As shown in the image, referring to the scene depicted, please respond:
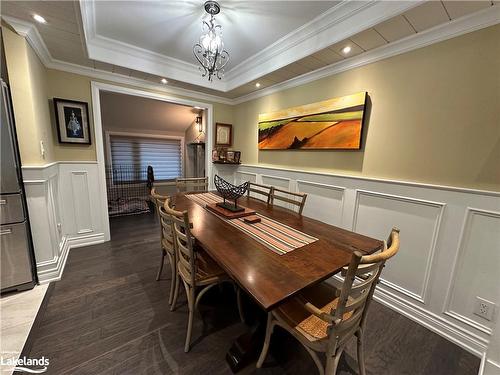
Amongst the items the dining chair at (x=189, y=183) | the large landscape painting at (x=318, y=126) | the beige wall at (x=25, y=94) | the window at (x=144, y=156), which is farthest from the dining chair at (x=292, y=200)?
the window at (x=144, y=156)

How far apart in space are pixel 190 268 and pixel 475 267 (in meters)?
2.03

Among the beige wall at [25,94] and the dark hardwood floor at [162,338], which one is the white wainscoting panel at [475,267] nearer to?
the dark hardwood floor at [162,338]

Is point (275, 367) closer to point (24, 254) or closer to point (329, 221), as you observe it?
point (329, 221)

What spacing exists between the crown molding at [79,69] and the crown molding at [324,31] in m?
1.06

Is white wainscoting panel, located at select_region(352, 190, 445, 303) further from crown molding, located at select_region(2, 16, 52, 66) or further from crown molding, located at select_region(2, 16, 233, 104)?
crown molding, located at select_region(2, 16, 52, 66)

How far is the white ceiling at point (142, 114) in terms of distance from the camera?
4.19 meters

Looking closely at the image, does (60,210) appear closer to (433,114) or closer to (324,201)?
(324,201)

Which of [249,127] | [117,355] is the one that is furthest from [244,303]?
[249,127]

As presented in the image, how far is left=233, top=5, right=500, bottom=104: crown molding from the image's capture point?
1382mm

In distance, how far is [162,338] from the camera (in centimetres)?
147

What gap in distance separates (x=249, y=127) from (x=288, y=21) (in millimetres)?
1824

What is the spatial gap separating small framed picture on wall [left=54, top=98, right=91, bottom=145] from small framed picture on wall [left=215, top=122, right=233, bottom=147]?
1.91 meters

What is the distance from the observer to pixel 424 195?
1686 mm

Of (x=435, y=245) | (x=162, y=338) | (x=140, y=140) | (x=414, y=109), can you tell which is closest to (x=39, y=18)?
(x=162, y=338)
